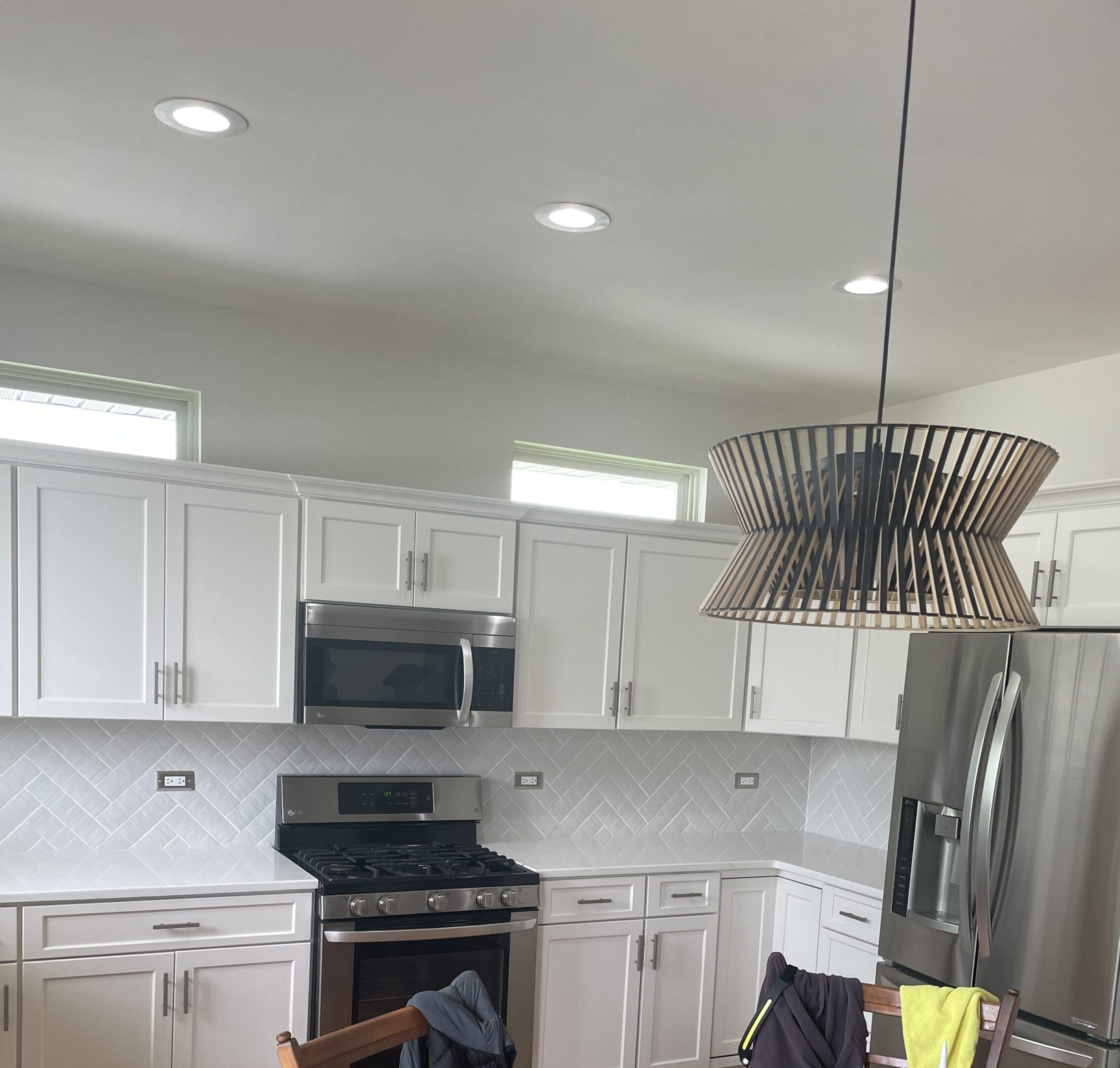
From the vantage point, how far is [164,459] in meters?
3.23

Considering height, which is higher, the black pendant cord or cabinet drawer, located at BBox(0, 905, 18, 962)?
the black pendant cord

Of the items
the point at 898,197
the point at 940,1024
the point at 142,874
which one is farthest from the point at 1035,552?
the point at 142,874

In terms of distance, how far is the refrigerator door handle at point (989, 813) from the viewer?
2.86m

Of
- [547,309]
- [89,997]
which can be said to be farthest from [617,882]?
[547,309]

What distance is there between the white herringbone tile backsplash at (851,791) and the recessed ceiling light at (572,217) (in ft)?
8.56

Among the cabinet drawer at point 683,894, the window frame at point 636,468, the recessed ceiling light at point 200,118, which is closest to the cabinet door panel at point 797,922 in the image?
the cabinet drawer at point 683,894

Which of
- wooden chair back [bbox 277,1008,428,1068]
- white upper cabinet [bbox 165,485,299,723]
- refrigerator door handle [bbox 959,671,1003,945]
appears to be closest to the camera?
wooden chair back [bbox 277,1008,428,1068]

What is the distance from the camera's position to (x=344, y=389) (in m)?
3.76

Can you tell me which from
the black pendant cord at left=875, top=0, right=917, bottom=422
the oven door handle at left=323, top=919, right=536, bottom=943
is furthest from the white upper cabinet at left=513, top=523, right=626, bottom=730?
the black pendant cord at left=875, top=0, right=917, bottom=422

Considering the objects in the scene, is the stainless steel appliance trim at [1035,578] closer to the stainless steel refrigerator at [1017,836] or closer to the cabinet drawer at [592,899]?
the stainless steel refrigerator at [1017,836]

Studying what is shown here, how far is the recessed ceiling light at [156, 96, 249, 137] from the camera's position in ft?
7.00

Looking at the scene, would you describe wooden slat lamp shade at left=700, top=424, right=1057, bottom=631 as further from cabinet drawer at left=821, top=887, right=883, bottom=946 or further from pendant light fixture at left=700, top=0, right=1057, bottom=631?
cabinet drawer at left=821, top=887, right=883, bottom=946

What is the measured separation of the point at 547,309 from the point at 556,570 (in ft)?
3.25

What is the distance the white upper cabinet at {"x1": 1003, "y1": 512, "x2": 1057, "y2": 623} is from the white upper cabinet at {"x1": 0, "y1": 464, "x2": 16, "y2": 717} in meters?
2.93
